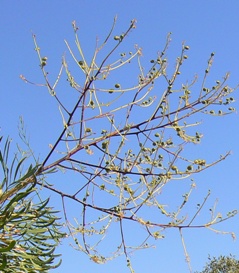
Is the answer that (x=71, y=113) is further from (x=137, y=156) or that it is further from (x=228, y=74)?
(x=228, y=74)

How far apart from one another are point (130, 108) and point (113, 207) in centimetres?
67

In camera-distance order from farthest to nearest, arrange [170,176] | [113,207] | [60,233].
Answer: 1. [60,233]
2. [113,207]
3. [170,176]

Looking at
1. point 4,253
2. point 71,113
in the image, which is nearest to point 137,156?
point 71,113

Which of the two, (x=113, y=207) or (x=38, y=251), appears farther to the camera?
(x=38, y=251)

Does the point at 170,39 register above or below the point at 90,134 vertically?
above

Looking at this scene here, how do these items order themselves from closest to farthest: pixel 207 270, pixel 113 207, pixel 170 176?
pixel 170 176 < pixel 113 207 < pixel 207 270

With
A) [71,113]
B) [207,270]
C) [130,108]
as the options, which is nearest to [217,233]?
[130,108]

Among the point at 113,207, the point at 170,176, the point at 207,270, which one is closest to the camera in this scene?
the point at 170,176

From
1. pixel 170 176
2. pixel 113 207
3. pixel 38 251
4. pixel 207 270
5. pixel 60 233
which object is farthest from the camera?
pixel 207 270

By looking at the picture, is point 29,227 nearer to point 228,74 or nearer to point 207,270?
point 228,74

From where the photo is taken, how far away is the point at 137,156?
3621 mm

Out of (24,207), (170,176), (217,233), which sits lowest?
(217,233)

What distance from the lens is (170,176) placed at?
356cm

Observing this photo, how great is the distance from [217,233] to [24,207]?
134 centimetres
